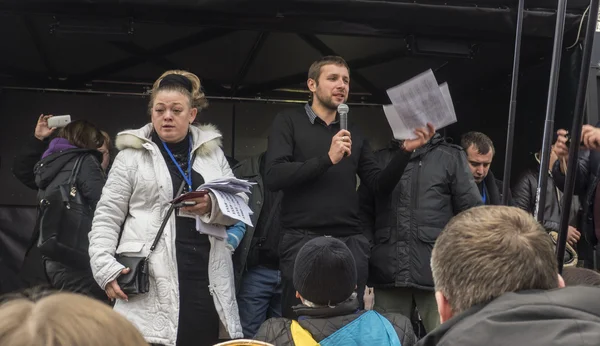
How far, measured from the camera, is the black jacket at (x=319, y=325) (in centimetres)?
219

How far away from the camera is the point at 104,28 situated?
12.5 ft

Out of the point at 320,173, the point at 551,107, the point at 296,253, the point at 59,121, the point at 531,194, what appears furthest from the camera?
the point at 531,194

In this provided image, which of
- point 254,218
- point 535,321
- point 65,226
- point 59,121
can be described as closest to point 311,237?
point 254,218

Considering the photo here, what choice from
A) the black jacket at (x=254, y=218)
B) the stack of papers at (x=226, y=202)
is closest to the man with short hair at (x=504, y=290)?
the stack of papers at (x=226, y=202)

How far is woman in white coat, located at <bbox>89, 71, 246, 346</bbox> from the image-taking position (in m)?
2.79

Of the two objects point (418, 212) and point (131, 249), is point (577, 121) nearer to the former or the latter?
point (418, 212)

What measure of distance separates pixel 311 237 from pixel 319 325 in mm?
992

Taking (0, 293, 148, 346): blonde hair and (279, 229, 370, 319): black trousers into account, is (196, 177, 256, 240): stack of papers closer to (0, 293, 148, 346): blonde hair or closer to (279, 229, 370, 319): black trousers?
(279, 229, 370, 319): black trousers

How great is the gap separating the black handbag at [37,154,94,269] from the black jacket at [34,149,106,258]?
6 centimetres

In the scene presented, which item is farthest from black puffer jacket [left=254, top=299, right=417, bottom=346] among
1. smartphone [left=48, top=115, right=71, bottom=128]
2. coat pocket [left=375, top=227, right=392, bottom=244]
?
smartphone [left=48, top=115, right=71, bottom=128]

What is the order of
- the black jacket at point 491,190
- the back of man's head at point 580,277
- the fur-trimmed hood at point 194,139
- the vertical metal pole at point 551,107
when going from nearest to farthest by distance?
1. the back of man's head at point 580,277
2. the vertical metal pole at point 551,107
3. the fur-trimmed hood at point 194,139
4. the black jacket at point 491,190

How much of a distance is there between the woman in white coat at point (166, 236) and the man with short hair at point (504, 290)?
1527 millimetres

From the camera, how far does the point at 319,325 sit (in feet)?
7.28

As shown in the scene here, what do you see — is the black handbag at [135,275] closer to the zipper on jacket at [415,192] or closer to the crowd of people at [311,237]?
the crowd of people at [311,237]
